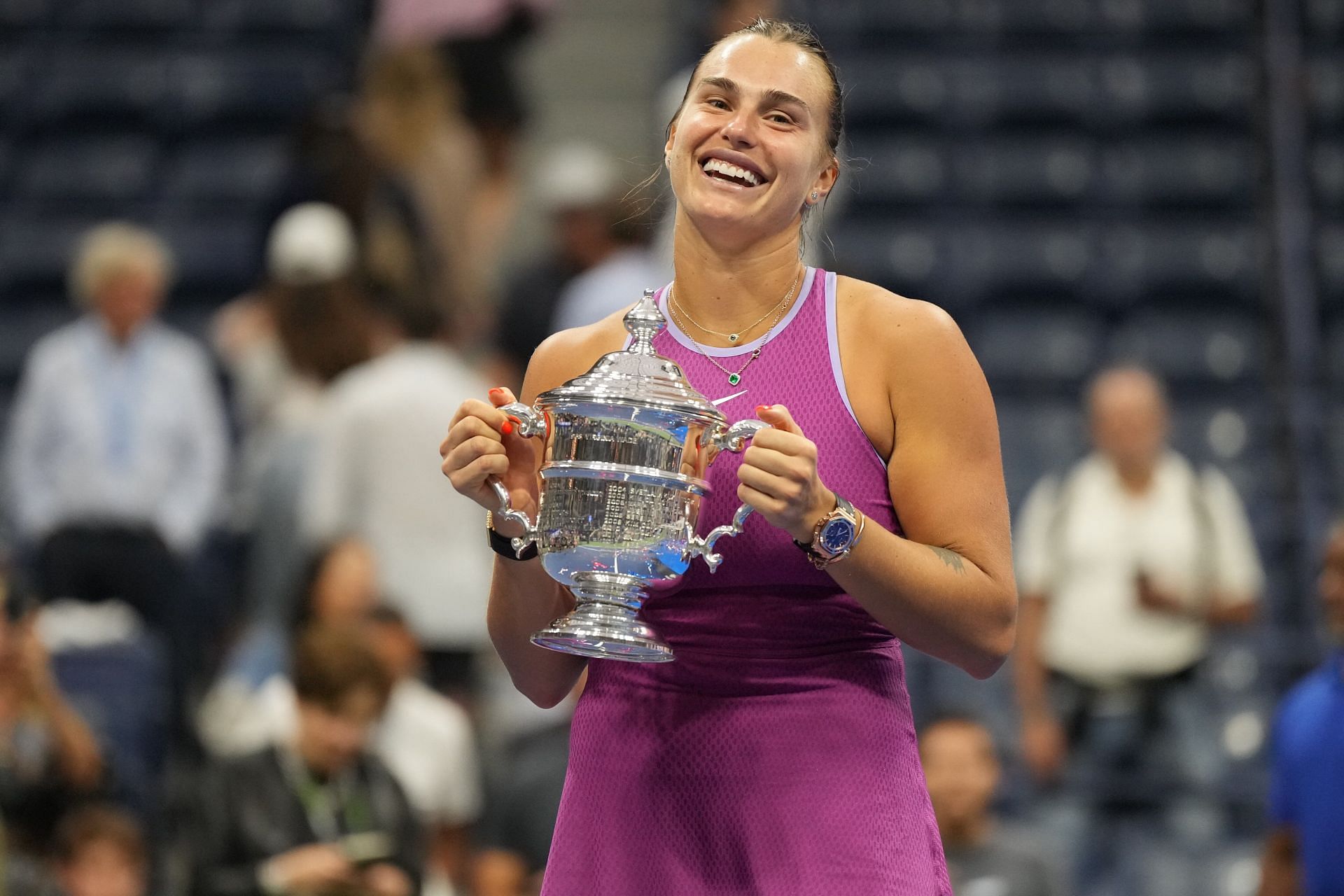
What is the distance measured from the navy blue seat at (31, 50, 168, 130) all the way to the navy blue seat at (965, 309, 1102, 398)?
434cm

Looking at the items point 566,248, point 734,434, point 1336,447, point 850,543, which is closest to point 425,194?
point 566,248

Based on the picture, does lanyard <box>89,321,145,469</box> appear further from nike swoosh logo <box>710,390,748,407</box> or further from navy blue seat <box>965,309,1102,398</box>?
nike swoosh logo <box>710,390,748,407</box>

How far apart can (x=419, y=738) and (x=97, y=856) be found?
90cm

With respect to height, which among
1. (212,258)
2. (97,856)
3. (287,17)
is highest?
(287,17)

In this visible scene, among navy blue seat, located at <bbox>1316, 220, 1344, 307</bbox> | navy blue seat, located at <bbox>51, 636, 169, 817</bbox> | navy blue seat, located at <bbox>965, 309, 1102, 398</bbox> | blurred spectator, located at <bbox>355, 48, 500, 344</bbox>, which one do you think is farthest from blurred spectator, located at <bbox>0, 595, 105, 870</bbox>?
navy blue seat, located at <bbox>1316, 220, 1344, 307</bbox>

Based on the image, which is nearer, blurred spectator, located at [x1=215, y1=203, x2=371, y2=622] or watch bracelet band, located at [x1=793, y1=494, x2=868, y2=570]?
watch bracelet band, located at [x1=793, y1=494, x2=868, y2=570]

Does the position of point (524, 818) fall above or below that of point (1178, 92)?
below

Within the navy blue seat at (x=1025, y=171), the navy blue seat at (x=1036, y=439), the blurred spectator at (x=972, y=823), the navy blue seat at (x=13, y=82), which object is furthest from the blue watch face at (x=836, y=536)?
the navy blue seat at (x=13, y=82)

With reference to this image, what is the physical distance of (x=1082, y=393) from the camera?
26.7 ft

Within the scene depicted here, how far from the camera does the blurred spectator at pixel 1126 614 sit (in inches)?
240

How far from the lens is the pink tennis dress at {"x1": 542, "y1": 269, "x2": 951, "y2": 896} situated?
2.02 m

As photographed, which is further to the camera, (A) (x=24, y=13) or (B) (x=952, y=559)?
(A) (x=24, y=13)

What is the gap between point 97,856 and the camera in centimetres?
470

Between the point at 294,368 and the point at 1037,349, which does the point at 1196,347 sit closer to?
the point at 1037,349
